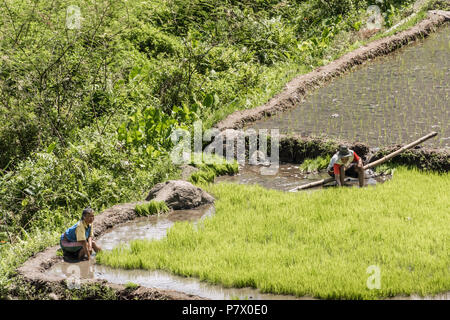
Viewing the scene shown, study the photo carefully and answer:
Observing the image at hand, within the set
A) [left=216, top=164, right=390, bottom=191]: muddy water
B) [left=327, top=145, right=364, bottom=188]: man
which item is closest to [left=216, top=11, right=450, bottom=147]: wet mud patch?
[left=216, top=164, right=390, bottom=191]: muddy water

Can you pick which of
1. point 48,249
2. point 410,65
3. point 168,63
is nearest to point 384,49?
point 410,65

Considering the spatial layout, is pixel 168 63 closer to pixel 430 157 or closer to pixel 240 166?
pixel 240 166

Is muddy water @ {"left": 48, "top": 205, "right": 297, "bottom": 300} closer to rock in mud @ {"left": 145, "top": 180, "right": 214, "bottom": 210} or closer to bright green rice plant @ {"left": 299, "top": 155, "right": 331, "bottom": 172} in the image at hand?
rock in mud @ {"left": 145, "top": 180, "right": 214, "bottom": 210}

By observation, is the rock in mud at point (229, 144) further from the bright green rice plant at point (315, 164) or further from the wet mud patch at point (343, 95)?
the bright green rice plant at point (315, 164)

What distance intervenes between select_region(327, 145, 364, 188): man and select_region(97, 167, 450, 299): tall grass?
0.22m

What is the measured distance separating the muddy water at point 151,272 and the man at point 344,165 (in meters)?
1.53

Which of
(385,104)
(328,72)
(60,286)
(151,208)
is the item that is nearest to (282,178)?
(151,208)

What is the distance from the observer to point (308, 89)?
1295cm

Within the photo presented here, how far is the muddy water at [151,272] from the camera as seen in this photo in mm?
6484

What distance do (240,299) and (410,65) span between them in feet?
28.9

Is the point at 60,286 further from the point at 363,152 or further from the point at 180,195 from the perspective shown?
the point at 363,152

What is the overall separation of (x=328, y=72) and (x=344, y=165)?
5035mm

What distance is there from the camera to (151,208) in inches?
335

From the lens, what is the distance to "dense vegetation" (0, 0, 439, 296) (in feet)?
29.6
